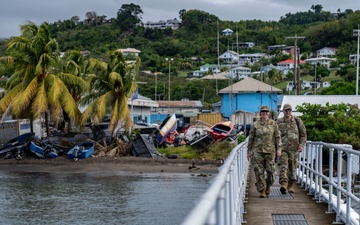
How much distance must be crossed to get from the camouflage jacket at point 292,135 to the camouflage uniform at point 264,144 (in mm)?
616

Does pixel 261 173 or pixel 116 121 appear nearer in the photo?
pixel 261 173

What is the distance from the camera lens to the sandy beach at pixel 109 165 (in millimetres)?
33906

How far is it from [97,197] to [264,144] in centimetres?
1401

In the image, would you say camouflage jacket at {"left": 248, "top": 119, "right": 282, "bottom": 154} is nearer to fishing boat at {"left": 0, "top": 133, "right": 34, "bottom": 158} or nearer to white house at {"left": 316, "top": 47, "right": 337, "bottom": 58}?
fishing boat at {"left": 0, "top": 133, "right": 34, "bottom": 158}

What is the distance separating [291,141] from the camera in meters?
12.0

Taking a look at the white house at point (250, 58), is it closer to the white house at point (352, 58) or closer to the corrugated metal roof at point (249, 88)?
the white house at point (352, 58)

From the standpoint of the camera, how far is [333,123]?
105ft

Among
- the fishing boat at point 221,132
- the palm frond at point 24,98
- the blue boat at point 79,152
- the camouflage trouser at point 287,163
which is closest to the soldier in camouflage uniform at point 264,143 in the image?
the camouflage trouser at point 287,163

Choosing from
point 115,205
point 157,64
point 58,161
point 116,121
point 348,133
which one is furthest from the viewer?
point 157,64

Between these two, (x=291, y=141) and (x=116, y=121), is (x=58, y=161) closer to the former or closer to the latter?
(x=116, y=121)

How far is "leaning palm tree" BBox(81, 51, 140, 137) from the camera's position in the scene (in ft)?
126

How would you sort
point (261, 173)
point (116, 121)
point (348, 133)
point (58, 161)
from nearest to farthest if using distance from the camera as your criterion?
point (261, 173), point (348, 133), point (58, 161), point (116, 121)

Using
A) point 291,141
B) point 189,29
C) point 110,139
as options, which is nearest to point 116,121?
point 110,139

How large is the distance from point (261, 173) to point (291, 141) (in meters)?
0.97
